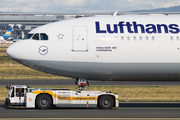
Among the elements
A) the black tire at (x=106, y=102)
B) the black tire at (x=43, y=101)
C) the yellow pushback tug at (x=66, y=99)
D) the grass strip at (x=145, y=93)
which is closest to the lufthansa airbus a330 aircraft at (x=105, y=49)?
the yellow pushback tug at (x=66, y=99)

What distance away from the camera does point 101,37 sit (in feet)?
81.1

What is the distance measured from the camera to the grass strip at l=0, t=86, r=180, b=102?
31.7 meters

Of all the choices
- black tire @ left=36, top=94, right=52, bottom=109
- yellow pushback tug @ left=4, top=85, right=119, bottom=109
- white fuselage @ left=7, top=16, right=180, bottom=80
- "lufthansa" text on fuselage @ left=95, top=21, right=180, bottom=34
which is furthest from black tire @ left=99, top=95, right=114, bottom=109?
"lufthansa" text on fuselage @ left=95, top=21, right=180, bottom=34

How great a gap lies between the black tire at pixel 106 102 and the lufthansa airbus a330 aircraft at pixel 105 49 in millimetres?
1935

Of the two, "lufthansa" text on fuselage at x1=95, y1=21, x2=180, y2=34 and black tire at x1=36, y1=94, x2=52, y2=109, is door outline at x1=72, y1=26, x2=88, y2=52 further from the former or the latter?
black tire at x1=36, y1=94, x2=52, y2=109

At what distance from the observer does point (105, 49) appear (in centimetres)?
2461

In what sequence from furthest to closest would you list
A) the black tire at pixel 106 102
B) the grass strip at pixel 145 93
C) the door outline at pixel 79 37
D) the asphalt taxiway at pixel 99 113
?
the grass strip at pixel 145 93, the black tire at pixel 106 102, the door outline at pixel 79 37, the asphalt taxiway at pixel 99 113

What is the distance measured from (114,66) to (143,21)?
4454 mm

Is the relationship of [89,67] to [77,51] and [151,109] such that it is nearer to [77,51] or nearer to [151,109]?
[77,51]

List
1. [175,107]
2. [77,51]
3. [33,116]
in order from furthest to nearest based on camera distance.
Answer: [175,107] → [77,51] → [33,116]

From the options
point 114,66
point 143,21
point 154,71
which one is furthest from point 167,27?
point 114,66

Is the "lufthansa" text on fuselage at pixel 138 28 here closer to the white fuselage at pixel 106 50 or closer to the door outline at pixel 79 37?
the white fuselage at pixel 106 50

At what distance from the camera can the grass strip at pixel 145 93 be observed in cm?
3169

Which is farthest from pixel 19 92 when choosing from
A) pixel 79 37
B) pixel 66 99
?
pixel 79 37
